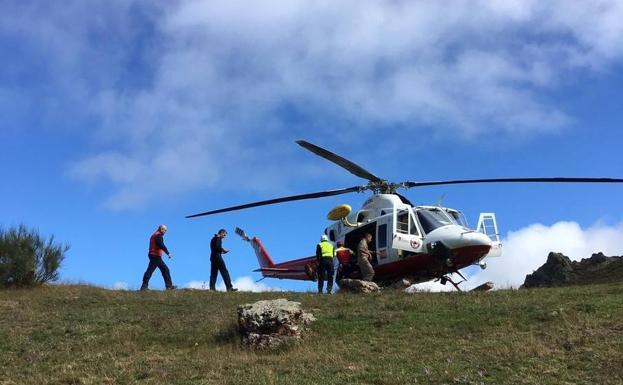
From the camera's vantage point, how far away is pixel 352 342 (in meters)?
9.95

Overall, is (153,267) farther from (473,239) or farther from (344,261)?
(473,239)

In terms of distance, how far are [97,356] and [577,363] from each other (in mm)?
7013

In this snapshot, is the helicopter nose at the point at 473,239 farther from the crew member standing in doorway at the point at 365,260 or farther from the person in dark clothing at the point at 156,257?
the person in dark clothing at the point at 156,257

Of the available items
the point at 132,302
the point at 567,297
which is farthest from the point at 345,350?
the point at 132,302

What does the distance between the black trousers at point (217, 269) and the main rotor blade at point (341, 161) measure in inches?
157

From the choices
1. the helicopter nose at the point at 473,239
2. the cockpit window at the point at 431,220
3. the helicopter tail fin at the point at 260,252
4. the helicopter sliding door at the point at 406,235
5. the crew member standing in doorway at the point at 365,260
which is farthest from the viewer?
the helicopter tail fin at the point at 260,252

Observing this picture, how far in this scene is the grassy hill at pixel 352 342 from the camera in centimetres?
816

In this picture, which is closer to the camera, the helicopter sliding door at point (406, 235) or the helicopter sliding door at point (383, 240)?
the helicopter sliding door at point (406, 235)

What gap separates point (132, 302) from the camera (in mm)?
14320

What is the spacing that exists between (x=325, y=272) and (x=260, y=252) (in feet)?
30.9

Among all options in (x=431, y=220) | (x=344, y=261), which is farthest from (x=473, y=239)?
(x=344, y=261)

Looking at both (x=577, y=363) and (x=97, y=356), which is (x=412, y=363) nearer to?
(x=577, y=363)

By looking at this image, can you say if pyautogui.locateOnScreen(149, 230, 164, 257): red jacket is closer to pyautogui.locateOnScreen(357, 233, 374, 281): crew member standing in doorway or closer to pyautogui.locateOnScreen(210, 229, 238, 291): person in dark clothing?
pyautogui.locateOnScreen(210, 229, 238, 291): person in dark clothing

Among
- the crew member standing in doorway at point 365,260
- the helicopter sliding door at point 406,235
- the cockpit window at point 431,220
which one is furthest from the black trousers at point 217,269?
the cockpit window at point 431,220
